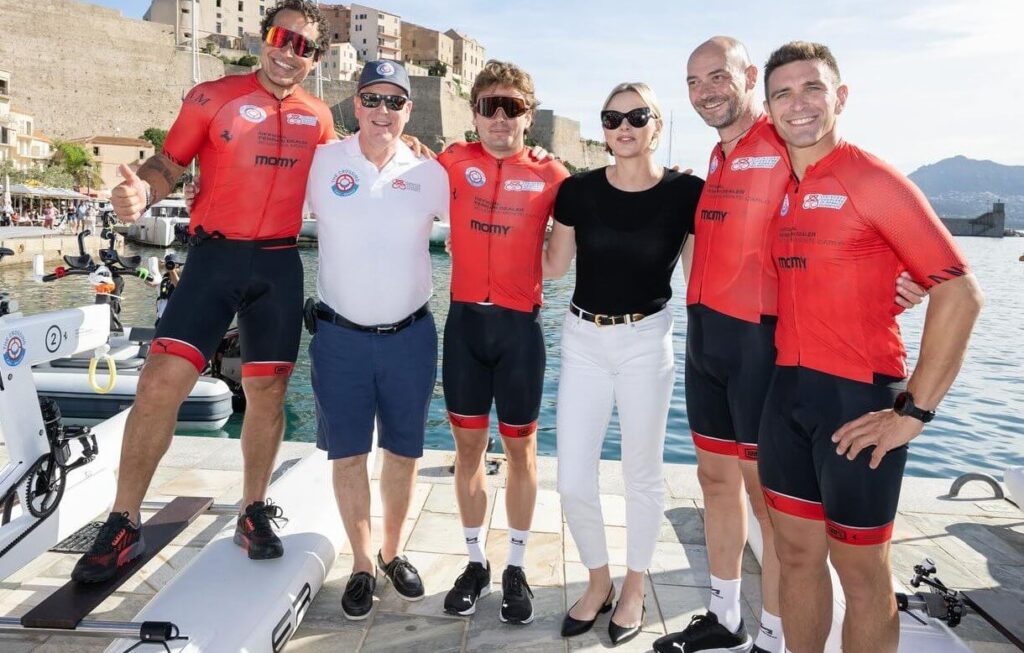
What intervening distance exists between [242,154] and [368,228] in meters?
0.67

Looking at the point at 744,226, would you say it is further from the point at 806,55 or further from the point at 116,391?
the point at 116,391

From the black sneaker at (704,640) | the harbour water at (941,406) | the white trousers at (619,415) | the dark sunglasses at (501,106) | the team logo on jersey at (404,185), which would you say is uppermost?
the dark sunglasses at (501,106)

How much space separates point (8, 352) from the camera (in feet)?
10.5

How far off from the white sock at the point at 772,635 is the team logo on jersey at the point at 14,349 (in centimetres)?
346

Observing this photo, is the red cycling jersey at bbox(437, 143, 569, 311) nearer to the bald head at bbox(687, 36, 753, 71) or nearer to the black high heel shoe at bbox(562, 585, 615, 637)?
the bald head at bbox(687, 36, 753, 71)

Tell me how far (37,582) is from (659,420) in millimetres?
3202

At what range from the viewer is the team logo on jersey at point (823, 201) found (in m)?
2.33

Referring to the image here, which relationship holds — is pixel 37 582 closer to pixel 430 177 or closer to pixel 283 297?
pixel 283 297

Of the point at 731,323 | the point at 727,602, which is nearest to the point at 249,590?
the point at 727,602

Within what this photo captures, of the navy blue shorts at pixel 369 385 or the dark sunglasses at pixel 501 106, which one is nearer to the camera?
the dark sunglasses at pixel 501 106

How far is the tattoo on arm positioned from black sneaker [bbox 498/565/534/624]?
2416mm

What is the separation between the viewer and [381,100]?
3338 millimetres

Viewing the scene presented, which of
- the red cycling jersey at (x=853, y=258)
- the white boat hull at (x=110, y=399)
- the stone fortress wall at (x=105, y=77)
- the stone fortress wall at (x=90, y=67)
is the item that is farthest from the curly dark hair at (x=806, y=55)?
the stone fortress wall at (x=90, y=67)

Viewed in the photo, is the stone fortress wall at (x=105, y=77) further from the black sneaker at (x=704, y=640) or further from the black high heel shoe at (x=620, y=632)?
the black sneaker at (x=704, y=640)
